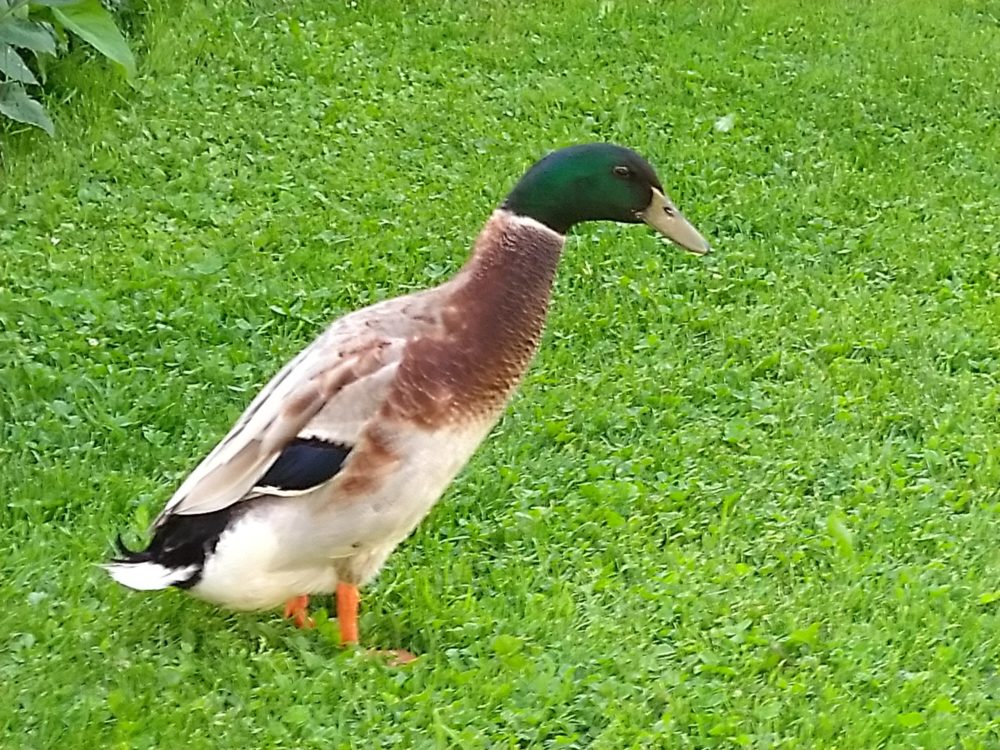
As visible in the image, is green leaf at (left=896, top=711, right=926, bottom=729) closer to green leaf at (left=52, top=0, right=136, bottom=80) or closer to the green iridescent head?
the green iridescent head

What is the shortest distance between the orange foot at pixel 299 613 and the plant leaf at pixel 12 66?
2.86 m

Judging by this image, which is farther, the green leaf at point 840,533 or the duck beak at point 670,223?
the green leaf at point 840,533

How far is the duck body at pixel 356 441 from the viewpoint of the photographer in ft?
9.21

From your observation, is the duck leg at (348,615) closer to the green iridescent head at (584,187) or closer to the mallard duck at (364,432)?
the mallard duck at (364,432)

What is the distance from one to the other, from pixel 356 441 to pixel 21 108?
10.3 ft

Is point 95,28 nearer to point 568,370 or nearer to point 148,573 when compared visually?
point 568,370

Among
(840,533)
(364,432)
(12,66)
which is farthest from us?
(12,66)

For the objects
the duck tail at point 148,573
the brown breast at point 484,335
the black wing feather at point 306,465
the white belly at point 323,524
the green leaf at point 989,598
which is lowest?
the green leaf at point 989,598

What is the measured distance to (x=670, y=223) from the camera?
3.17m

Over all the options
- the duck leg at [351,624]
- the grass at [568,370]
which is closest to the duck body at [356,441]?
the duck leg at [351,624]

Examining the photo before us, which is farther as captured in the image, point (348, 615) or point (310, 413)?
point (348, 615)

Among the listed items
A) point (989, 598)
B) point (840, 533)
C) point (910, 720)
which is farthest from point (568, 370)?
point (910, 720)

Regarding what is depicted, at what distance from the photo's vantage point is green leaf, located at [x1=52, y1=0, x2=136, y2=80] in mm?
5441

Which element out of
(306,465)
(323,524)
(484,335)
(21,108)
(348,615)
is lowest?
(348,615)
